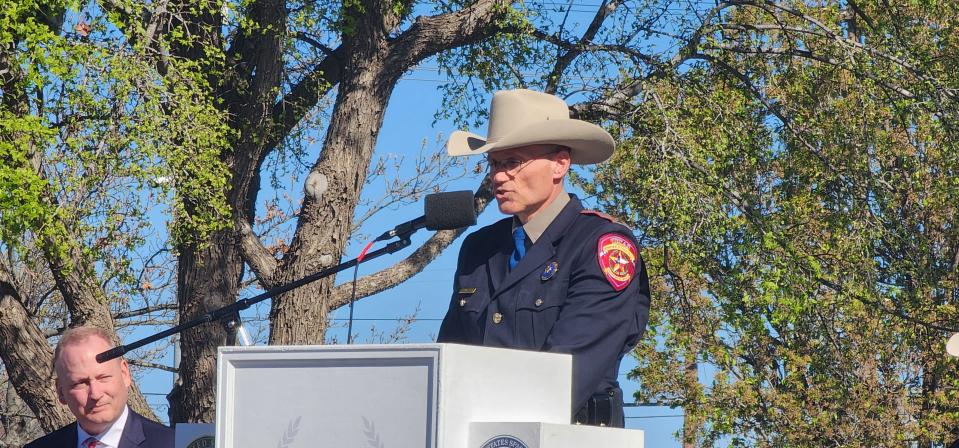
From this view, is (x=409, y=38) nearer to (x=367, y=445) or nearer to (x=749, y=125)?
(x=749, y=125)

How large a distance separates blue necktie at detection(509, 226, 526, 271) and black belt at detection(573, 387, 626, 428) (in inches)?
21.9

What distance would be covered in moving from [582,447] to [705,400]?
15922 millimetres

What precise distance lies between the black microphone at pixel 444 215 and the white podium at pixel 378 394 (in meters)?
1.03

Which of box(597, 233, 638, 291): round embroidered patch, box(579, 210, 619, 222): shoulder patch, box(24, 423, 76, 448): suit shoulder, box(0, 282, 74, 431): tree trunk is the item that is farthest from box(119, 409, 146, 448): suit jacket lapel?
box(0, 282, 74, 431): tree trunk

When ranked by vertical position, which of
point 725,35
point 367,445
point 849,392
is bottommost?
point 367,445

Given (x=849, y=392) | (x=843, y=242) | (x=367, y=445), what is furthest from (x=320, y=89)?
(x=367, y=445)

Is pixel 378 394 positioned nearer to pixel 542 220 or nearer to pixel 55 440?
pixel 542 220

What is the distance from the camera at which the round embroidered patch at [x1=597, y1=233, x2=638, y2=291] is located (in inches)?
147

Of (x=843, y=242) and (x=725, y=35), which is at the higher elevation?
(x=725, y=35)

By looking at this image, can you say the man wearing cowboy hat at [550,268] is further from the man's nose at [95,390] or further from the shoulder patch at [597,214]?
the man's nose at [95,390]

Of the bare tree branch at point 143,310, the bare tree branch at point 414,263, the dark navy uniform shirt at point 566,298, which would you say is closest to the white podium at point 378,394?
the dark navy uniform shirt at point 566,298

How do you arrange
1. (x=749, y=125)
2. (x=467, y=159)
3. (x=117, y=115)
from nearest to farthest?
(x=117, y=115)
(x=749, y=125)
(x=467, y=159)

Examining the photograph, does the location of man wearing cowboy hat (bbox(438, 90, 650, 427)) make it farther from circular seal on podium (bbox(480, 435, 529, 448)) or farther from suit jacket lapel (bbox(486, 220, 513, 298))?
circular seal on podium (bbox(480, 435, 529, 448))

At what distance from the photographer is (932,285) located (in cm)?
1371
